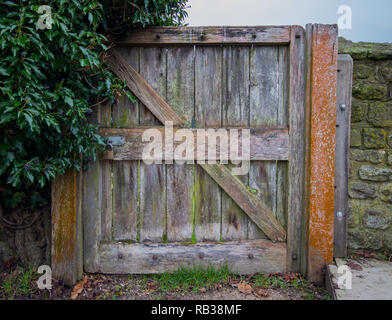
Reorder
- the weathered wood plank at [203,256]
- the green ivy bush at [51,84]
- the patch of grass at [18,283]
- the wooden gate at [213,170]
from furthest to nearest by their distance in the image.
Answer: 1. the weathered wood plank at [203,256]
2. the wooden gate at [213,170]
3. the patch of grass at [18,283]
4. the green ivy bush at [51,84]

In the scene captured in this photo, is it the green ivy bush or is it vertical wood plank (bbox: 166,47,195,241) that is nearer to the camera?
the green ivy bush

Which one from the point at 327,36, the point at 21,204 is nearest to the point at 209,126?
the point at 327,36

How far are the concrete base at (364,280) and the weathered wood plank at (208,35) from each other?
180cm

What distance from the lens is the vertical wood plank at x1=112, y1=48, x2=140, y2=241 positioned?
7.57 feet

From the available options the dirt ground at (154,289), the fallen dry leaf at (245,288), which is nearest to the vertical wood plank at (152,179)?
the dirt ground at (154,289)

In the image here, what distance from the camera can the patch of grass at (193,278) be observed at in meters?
2.22

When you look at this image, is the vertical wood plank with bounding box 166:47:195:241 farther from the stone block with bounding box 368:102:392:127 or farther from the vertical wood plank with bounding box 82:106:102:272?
the stone block with bounding box 368:102:392:127

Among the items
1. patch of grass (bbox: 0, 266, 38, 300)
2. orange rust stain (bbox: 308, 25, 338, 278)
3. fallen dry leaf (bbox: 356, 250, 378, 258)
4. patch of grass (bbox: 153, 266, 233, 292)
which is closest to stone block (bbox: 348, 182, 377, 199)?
orange rust stain (bbox: 308, 25, 338, 278)

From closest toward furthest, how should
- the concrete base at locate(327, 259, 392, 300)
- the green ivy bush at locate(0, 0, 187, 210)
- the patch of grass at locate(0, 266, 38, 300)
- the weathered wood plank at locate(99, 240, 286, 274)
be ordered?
the green ivy bush at locate(0, 0, 187, 210) → the concrete base at locate(327, 259, 392, 300) → the patch of grass at locate(0, 266, 38, 300) → the weathered wood plank at locate(99, 240, 286, 274)

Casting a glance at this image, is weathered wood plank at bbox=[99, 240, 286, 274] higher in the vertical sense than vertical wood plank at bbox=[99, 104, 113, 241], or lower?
lower

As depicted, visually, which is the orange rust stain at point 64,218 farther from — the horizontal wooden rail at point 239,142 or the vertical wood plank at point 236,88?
the vertical wood plank at point 236,88

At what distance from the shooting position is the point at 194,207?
2.35 metres

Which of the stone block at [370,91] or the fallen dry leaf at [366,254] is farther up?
the stone block at [370,91]

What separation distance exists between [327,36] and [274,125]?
0.76 metres
